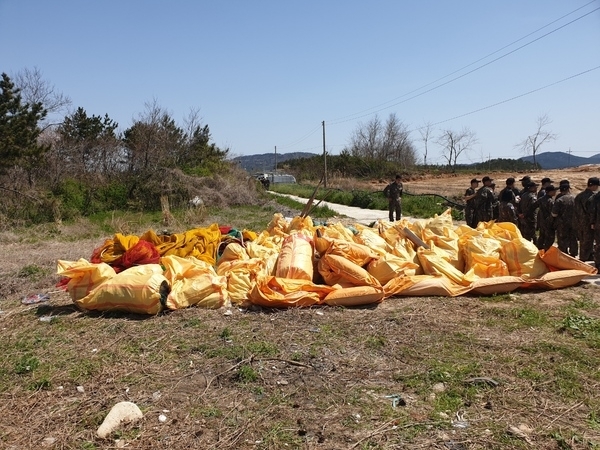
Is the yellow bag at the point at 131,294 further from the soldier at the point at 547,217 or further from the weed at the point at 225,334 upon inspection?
the soldier at the point at 547,217

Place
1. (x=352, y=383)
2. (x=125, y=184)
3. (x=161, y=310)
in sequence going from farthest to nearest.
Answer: (x=125, y=184) → (x=161, y=310) → (x=352, y=383)

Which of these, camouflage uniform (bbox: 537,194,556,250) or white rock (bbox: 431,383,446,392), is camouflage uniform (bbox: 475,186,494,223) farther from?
white rock (bbox: 431,383,446,392)

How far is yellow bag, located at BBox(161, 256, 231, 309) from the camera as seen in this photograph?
5.11 m

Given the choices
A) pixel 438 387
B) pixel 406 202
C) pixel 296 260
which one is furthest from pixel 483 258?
pixel 406 202

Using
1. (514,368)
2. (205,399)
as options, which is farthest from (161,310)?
(514,368)

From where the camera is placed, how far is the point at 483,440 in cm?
268

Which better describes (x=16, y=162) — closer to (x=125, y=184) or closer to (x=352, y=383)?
(x=125, y=184)

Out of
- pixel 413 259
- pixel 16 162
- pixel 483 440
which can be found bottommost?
pixel 483 440

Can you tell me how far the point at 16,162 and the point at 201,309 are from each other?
498 inches

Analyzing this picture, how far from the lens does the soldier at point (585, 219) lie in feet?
22.1

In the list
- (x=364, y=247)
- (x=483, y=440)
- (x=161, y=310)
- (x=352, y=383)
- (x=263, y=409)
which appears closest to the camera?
(x=483, y=440)

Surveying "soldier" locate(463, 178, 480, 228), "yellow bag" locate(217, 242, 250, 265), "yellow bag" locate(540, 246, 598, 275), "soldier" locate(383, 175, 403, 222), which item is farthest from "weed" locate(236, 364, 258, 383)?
"soldier" locate(383, 175, 403, 222)

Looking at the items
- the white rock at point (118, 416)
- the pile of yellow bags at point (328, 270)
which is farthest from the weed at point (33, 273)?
the white rock at point (118, 416)

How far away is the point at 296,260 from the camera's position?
5.63 metres
